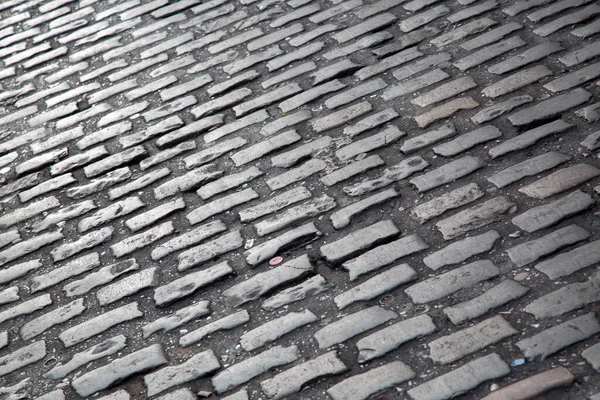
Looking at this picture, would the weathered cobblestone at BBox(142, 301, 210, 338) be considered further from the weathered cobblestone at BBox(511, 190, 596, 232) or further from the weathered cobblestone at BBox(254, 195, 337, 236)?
the weathered cobblestone at BBox(511, 190, 596, 232)

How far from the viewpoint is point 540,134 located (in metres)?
3.46

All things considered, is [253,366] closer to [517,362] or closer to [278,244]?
[278,244]

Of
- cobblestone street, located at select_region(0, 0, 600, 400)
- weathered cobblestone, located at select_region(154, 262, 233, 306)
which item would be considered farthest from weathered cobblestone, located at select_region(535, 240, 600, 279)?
weathered cobblestone, located at select_region(154, 262, 233, 306)

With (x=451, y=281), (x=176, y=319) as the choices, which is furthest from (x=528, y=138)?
(x=176, y=319)

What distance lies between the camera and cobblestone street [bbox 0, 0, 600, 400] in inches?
106

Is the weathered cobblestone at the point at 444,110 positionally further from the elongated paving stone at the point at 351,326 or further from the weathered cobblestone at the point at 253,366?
the weathered cobblestone at the point at 253,366

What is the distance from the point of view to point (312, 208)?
3396 millimetres

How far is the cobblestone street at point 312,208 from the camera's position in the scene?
2.69m

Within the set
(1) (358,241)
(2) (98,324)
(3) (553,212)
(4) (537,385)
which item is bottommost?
(4) (537,385)

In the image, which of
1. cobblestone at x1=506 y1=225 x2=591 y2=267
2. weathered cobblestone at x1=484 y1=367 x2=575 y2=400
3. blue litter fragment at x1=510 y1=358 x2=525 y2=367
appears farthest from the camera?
cobblestone at x1=506 y1=225 x2=591 y2=267

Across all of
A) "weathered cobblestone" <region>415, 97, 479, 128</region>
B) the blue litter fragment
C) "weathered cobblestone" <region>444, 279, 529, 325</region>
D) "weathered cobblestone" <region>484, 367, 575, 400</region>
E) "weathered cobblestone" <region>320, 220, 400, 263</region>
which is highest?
"weathered cobblestone" <region>415, 97, 479, 128</region>

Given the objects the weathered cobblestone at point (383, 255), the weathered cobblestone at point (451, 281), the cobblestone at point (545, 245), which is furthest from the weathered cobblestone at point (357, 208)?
the cobblestone at point (545, 245)

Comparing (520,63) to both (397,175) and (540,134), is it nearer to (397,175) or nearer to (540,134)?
(540,134)

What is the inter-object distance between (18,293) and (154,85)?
5.59 feet
